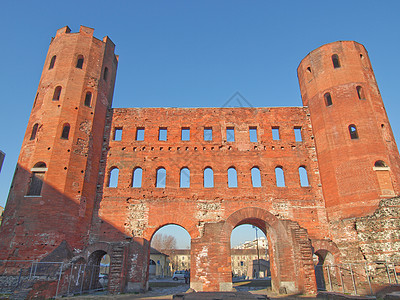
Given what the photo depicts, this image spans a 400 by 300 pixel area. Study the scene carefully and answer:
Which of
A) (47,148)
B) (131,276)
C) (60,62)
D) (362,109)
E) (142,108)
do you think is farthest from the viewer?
(142,108)

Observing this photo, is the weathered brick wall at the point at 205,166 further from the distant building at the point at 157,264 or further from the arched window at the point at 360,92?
the distant building at the point at 157,264

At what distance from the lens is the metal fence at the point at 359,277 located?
12.8 metres

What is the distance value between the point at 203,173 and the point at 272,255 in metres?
6.09

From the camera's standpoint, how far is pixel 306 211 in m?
16.4

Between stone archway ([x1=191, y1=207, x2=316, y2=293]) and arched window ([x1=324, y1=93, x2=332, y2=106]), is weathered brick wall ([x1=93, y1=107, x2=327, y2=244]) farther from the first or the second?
arched window ([x1=324, y1=93, x2=332, y2=106])

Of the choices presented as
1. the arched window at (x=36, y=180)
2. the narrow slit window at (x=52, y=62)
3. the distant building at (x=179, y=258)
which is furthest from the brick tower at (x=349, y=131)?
the distant building at (x=179, y=258)

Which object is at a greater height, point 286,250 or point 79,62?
point 79,62

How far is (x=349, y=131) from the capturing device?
54.4 ft

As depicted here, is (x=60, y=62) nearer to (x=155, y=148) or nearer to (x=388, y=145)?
(x=155, y=148)

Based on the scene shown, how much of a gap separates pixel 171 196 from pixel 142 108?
21.9 feet

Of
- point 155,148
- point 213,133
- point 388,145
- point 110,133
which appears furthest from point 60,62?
point 388,145

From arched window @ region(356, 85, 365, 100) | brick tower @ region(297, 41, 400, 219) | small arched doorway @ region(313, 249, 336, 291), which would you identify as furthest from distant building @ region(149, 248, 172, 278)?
arched window @ region(356, 85, 365, 100)

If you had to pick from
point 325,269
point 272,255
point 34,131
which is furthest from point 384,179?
point 34,131

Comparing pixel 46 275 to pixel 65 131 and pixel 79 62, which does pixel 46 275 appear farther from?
pixel 79 62
